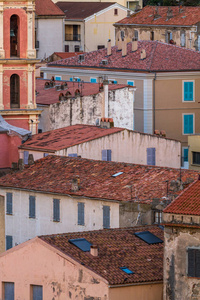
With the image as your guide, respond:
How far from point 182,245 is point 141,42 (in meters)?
55.2

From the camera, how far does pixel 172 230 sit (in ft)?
152

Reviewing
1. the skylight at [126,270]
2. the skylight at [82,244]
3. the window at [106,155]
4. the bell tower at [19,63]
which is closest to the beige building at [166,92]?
the bell tower at [19,63]

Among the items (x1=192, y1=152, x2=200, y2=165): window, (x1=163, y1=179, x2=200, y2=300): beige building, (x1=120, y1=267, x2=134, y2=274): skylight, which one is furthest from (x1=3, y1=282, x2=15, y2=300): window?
(x1=192, y1=152, x2=200, y2=165): window

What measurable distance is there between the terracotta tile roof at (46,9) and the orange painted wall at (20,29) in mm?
46722

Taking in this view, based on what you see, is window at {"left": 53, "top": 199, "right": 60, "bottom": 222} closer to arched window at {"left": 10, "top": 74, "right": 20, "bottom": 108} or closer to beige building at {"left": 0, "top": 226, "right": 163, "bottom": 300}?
beige building at {"left": 0, "top": 226, "right": 163, "bottom": 300}

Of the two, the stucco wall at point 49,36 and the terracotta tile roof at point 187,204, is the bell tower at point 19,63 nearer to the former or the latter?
the terracotta tile roof at point 187,204

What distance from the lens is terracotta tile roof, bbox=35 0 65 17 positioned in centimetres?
12838

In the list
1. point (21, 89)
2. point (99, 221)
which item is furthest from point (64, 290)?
point (21, 89)

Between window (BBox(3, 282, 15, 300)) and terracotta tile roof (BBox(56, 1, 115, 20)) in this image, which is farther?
terracotta tile roof (BBox(56, 1, 115, 20))

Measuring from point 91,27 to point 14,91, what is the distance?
50233 mm

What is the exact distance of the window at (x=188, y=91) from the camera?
315ft

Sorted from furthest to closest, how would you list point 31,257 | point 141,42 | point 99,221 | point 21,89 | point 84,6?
point 84,6, point 141,42, point 21,89, point 99,221, point 31,257

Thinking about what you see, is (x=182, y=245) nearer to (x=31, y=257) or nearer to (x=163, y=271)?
(x=163, y=271)

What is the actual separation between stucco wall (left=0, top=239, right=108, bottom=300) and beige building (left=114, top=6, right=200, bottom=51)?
60726 millimetres
